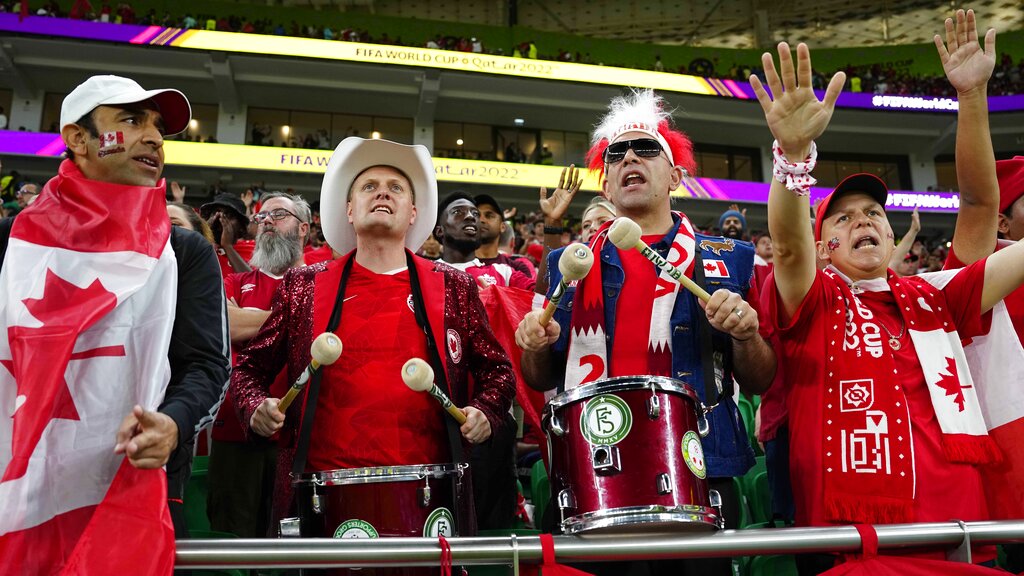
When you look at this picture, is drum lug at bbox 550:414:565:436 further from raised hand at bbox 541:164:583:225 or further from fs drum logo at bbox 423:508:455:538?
raised hand at bbox 541:164:583:225

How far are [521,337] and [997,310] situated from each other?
5.58ft

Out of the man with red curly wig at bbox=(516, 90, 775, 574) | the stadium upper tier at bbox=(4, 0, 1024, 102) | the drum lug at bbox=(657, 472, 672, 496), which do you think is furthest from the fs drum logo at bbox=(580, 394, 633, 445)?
the stadium upper tier at bbox=(4, 0, 1024, 102)

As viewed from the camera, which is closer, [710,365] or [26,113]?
[710,365]

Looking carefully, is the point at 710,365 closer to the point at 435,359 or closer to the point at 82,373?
the point at 435,359

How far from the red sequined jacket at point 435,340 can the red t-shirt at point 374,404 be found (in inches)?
3.3

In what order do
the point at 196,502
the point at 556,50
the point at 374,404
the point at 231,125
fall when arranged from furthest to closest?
the point at 556,50 < the point at 231,125 < the point at 196,502 < the point at 374,404

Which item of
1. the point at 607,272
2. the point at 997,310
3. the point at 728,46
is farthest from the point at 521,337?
the point at 728,46

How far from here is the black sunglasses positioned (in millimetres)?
2713

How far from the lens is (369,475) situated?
206 centimetres

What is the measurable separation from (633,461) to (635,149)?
1250 mm

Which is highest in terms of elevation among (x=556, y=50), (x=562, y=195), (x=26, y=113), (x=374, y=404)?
(x=556, y=50)

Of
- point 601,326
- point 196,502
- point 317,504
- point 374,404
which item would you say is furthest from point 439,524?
point 196,502

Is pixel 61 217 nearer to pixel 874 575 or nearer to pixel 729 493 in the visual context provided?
pixel 729 493

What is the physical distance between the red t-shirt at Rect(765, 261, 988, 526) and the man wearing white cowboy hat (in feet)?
3.17
